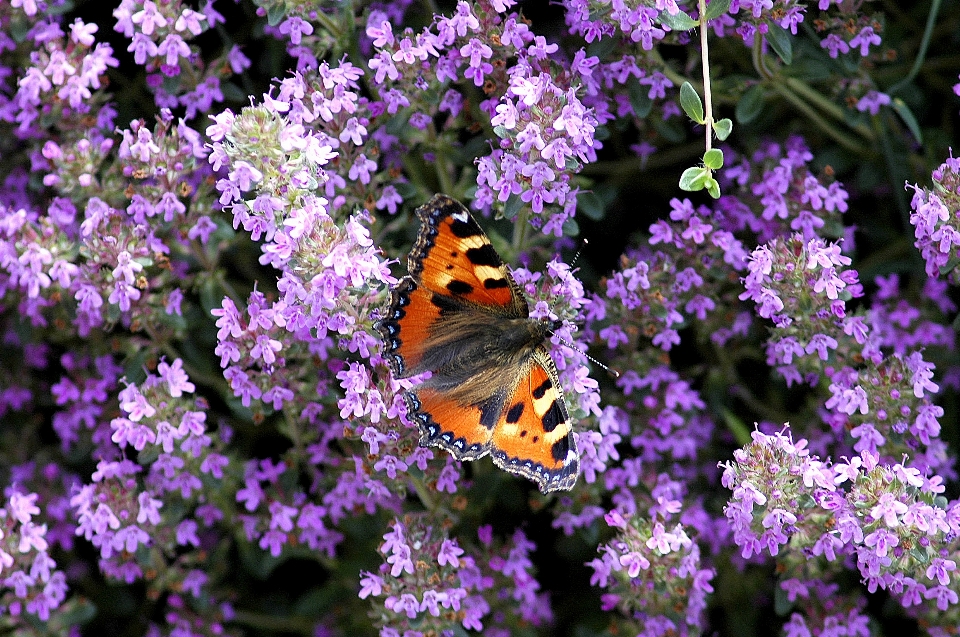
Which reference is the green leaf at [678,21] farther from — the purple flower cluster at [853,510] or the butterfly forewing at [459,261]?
the purple flower cluster at [853,510]

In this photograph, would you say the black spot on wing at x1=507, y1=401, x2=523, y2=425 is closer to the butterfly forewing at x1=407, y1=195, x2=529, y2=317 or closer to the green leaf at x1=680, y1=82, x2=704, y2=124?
the butterfly forewing at x1=407, y1=195, x2=529, y2=317

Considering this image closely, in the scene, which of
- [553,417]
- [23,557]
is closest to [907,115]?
[553,417]

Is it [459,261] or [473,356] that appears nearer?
[459,261]

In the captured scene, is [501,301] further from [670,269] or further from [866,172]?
[866,172]

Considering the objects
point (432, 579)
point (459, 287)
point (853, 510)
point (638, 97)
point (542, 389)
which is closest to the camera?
point (853, 510)

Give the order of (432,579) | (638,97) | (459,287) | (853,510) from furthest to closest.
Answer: (638,97) → (432,579) → (459,287) → (853,510)

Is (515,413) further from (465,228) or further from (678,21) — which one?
(678,21)

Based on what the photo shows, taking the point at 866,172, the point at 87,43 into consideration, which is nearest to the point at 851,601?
the point at 866,172

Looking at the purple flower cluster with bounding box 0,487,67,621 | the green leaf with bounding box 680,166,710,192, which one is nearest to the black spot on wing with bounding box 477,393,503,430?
the green leaf with bounding box 680,166,710,192

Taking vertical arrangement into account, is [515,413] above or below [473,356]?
below
